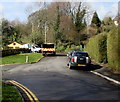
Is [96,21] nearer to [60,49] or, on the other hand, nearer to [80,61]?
[60,49]

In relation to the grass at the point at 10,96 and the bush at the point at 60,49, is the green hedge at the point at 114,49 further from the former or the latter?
the bush at the point at 60,49

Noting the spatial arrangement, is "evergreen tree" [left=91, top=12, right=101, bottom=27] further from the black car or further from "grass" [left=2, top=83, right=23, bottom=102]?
"grass" [left=2, top=83, right=23, bottom=102]

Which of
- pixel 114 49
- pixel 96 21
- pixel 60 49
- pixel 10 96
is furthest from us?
pixel 96 21

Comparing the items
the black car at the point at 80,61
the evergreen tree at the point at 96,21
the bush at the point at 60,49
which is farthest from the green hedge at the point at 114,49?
the evergreen tree at the point at 96,21

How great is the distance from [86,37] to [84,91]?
52.0 m

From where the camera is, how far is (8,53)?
122 ft

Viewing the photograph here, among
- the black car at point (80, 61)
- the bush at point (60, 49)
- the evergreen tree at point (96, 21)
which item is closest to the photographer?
the black car at point (80, 61)

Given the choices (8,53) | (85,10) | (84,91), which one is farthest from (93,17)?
(84,91)

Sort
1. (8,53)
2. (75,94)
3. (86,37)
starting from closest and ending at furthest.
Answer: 1. (75,94)
2. (8,53)
3. (86,37)

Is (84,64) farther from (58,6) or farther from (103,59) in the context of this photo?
(58,6)

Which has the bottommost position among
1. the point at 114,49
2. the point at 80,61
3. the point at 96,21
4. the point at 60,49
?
the point at 80,61

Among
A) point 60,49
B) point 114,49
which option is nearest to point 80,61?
point 114,49

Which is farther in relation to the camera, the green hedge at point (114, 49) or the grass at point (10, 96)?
the green hedge at point (114, 49)

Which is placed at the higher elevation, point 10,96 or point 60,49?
point 60,49
